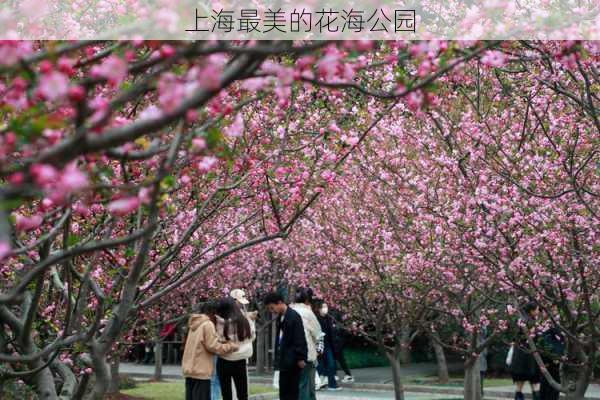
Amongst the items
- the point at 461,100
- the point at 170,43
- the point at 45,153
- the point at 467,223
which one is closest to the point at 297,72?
the point at 170,43

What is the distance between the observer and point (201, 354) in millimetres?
10922

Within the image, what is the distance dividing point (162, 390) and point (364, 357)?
965 centimetres

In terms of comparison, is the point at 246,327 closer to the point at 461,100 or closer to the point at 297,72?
the point at 461,100

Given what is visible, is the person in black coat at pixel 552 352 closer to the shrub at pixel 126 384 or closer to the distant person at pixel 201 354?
the distant person at pixel 201 354

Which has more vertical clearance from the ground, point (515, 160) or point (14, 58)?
point (515, 160)

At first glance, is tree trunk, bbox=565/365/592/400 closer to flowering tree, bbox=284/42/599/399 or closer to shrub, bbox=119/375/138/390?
flowering tree, bbox=284/42/599/399

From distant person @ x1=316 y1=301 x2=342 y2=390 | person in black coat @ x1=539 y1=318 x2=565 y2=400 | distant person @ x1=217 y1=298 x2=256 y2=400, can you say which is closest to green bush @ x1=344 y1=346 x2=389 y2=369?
distant person @ x1=316 y1=301 x2=342 y2=390

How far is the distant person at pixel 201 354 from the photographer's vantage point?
1082 cm

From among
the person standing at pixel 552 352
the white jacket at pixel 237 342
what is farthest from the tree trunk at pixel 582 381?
the white jacket at pixel 237 342

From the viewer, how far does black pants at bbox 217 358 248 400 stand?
11.6 m

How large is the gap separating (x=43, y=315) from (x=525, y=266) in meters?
4.83

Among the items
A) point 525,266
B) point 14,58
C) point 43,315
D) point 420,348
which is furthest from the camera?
point 420,348

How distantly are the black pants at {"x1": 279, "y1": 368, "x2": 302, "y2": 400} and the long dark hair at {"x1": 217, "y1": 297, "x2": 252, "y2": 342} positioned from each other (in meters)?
0.65

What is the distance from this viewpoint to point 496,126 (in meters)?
11.5
